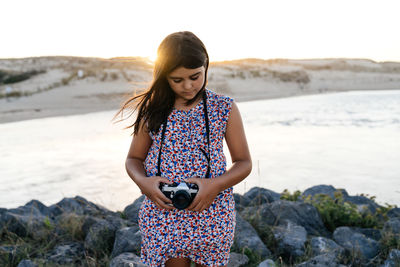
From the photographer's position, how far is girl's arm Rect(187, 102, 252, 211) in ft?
5.18

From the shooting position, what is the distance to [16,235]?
10.5 ft

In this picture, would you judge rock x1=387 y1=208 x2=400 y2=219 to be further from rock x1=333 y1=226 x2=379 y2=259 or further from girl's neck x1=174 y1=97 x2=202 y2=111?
girl's neck x1=174 y1=97 x2=202 y2=111

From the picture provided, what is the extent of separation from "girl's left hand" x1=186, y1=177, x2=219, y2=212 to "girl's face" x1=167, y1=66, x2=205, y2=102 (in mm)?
373

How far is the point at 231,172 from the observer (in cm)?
168

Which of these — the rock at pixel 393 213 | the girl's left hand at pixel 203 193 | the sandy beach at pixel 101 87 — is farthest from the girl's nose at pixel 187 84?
the sandy beach at pixel 101 87

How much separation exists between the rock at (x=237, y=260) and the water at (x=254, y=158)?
0.84 m

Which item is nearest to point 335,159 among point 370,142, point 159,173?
point 370,142

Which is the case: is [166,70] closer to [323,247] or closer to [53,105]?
[323,247]

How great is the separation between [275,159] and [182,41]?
5.36m

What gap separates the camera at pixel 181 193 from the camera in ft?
4.99

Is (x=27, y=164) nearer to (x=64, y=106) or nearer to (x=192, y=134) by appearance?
(x=192, y=134)

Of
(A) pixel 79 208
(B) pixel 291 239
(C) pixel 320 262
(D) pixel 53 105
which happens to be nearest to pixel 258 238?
(B) pixel 291 239

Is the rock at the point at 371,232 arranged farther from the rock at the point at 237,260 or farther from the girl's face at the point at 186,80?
the girl's face at the point at 186,80

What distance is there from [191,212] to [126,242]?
1478 millimetres
